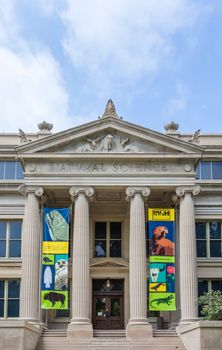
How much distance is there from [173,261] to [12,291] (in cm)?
1095

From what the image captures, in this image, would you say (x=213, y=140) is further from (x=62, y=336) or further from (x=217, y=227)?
(x=62, y=336)

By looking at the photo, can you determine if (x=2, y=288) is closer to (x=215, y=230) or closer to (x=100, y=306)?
(x=100, y=306)

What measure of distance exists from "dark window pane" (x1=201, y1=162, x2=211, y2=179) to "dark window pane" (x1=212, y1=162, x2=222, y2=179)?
10.8 inches

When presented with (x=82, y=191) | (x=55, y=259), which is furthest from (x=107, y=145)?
(x=55, y=259)

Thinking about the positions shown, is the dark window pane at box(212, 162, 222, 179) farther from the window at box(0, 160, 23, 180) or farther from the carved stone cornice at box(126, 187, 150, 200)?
the window at box(0, 160, 23, 180)

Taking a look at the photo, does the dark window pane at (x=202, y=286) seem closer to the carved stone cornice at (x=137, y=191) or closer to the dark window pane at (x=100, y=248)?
the dark window pane at (x=100, y=248)

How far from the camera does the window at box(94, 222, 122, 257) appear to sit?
43500mm

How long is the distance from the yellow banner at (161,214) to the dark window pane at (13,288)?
1022cm

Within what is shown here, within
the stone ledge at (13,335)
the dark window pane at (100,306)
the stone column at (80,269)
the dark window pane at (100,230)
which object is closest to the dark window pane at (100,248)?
the dark window pane at (100,230)

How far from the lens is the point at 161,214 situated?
38.7 m

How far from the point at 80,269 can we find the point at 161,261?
469cm

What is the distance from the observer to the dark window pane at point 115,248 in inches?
1716

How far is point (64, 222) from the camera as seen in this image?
3850cm

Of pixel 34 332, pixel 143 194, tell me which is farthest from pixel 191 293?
pixel 34 332
